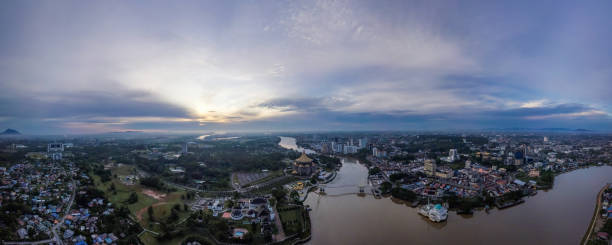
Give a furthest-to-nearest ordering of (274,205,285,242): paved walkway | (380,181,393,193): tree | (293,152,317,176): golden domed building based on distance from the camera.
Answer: (293,152,317,176): golden domed building, (380,181,393,193): tree, (274,205,285,242): paved walkway

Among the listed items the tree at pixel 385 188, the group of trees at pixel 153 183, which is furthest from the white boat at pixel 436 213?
the group of trees at pixel 153 183

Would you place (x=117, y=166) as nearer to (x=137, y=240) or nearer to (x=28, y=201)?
(x=28, y=201)

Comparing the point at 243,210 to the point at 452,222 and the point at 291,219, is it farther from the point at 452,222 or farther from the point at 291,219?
the point at 452,222

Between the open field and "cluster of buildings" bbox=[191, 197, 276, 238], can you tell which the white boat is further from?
the open field

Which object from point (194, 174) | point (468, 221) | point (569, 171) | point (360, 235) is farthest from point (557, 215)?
point (194, 174)

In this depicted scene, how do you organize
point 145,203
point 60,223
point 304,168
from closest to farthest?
point 60,223, point 145,203, point 304,168

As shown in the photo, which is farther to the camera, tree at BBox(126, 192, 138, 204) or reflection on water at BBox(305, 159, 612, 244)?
tree at BBox(126, 192, 138, 204)

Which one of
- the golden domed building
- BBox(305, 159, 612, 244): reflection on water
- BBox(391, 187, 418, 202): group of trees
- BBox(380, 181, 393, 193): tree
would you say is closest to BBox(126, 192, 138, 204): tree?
BBox(305, 159, 612, 244): reflection on water

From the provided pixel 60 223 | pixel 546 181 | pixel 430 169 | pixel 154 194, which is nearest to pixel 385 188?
pixel 430 169
